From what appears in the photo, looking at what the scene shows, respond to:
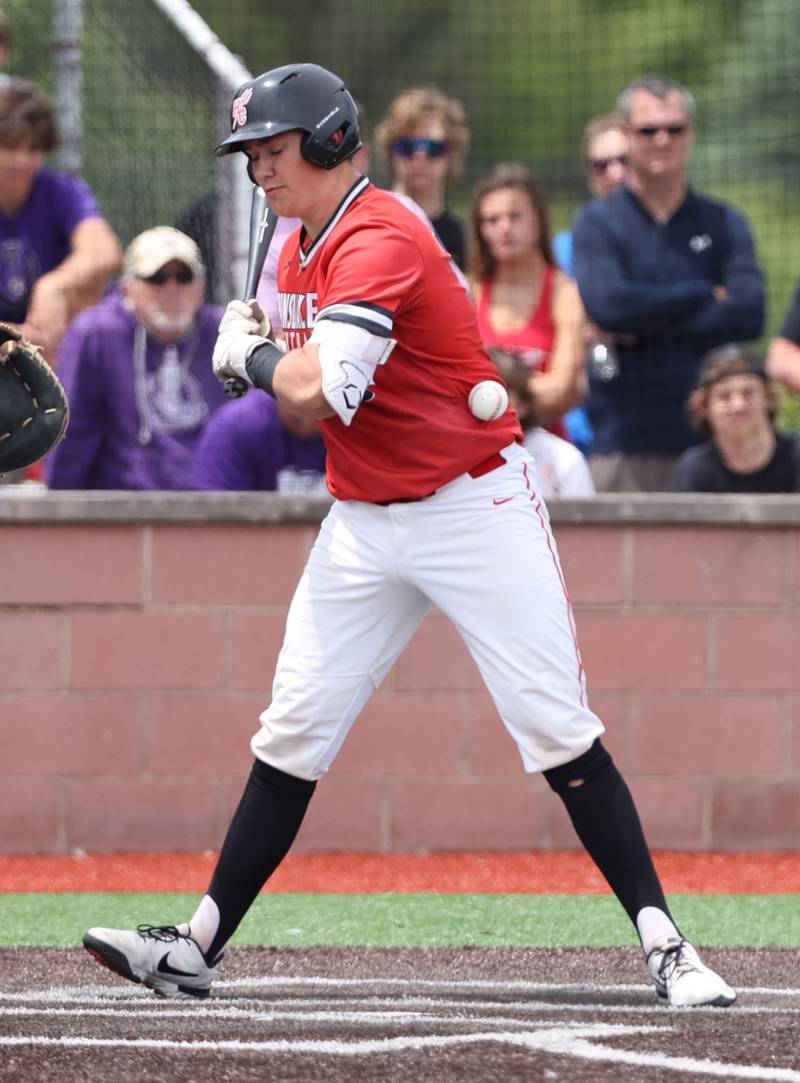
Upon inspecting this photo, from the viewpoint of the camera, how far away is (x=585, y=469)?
689 centimetres

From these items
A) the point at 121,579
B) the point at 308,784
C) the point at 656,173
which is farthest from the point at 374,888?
the point at 656,173

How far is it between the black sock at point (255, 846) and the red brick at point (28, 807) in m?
2.50

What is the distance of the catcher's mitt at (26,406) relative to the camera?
4.03 meters

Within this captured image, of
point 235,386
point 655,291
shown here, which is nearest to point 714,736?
point 655,291

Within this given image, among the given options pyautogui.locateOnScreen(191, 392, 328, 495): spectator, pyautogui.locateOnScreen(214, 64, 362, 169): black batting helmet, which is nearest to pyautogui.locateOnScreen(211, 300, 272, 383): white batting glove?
pyautogui.locateOnScreen(214, 64, 362, 169): black batting helmet

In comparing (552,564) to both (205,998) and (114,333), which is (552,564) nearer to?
(205,998)

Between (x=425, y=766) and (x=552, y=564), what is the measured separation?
2.59 meters

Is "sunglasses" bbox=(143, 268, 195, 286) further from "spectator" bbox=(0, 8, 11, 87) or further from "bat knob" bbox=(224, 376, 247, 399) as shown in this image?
"bat knob" bbox=(224, 376, 247, 399)

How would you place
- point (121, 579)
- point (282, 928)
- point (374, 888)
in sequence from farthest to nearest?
point (121, 579) < point (374, 888) < point (282, 928)

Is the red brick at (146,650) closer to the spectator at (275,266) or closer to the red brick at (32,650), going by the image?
the red brick at (32,650)

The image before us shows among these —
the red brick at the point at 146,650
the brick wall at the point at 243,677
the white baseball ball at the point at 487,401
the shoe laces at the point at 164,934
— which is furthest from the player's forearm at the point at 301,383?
the red brick at the point at 146,650

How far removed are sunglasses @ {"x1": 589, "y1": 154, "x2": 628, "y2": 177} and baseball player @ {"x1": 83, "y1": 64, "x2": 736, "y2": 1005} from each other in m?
3.54

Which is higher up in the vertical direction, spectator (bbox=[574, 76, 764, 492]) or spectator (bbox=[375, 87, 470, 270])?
spectator (bbox=[375, 87, 470, 270])

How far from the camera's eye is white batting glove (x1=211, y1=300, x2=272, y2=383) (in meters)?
4.14
